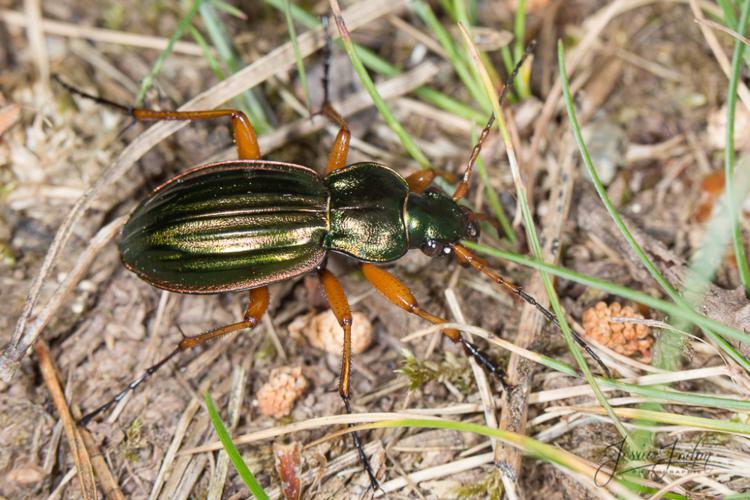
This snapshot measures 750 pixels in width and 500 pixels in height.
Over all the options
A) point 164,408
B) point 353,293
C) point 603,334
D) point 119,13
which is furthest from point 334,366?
point 119,13

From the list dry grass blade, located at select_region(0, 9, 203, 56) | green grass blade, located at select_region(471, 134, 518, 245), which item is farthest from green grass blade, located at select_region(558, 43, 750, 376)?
dry grass blade, located at select_region(0, 9, 203, 56)

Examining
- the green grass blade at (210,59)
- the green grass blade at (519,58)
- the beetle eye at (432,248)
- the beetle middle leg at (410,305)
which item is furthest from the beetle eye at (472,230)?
the green grass blade at (210,59)

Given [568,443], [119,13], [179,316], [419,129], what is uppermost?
[119,13]

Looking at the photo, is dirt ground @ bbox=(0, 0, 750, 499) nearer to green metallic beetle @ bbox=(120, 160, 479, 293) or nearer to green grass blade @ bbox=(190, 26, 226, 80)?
green grass blade @ bbox=(190, 26, 226, 80)

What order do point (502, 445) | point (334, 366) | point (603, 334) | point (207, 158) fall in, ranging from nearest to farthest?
point (502, 445) < point (603, 334) < point (334, 366) < point (207, 158)

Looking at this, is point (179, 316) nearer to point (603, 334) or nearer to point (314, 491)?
point (314, 491)

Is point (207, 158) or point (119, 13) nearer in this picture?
point (207, 158)

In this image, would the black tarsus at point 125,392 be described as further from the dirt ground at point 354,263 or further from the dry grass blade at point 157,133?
Result: the dry grass blade at point 157,133

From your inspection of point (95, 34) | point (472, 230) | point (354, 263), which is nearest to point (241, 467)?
point (354, 263)
